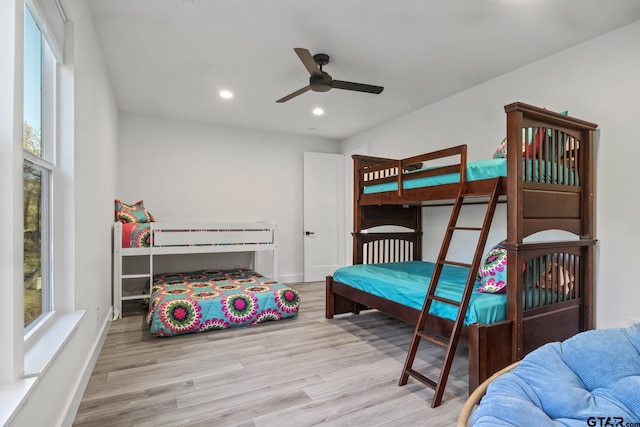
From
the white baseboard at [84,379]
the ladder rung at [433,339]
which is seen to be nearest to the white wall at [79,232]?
the white baseboard at [84,379]

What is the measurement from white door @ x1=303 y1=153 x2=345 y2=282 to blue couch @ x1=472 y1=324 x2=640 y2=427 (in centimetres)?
470

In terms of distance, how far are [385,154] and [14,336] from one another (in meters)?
4.50

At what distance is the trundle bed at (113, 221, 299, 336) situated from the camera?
310cm

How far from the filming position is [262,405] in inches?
75.0

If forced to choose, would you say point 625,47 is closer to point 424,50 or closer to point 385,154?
point 424,50

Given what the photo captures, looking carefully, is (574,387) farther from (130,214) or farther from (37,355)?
(130,214)

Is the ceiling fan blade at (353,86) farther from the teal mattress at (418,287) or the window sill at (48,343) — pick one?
the window sill at (48,343)

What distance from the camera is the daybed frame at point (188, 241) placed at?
3689 millimetres

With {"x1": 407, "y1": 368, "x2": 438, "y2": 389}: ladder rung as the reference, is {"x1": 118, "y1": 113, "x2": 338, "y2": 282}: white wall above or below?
above

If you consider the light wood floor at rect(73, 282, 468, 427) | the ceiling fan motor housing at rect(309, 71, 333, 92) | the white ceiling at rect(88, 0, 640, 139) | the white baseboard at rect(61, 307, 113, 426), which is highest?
the white ceiling at rect(88, 0, 640, 139)

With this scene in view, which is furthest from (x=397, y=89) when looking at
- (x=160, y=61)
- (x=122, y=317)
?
(x=122, y=317)

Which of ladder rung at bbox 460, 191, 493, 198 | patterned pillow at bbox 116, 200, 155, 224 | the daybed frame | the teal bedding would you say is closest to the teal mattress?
ladder rung at bbox 460, 191, 493, 198

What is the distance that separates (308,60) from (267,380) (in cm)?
234

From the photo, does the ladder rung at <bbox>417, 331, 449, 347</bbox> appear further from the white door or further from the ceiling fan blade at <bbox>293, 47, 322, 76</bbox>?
the white door
